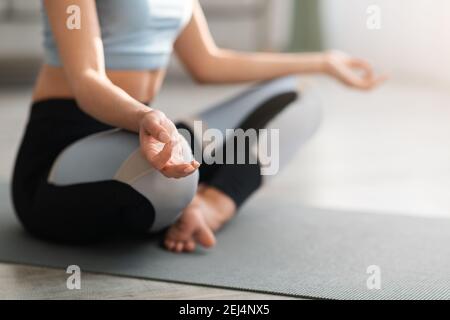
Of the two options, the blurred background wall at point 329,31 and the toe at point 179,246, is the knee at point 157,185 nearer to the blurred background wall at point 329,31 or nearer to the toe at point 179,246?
the toe at point 179,246

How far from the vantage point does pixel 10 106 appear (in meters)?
2.88

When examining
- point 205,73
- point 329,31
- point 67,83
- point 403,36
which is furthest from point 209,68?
point 329,31

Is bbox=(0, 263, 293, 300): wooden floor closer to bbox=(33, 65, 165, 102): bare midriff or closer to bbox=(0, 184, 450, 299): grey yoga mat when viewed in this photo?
Answer: bbox=(0, 184, 450, 299): grey yoga mat

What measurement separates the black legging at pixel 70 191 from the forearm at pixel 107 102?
14 centimetres

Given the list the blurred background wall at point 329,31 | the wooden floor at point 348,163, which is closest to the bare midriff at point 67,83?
the wooden floor at point 348,163

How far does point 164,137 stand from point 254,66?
621mm

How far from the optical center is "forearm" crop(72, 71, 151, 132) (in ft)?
3.25

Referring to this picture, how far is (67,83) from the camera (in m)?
1.25

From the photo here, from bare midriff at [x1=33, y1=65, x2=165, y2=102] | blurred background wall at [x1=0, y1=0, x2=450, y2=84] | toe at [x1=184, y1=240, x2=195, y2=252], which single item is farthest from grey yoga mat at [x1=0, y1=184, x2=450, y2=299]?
blurred background wall at [x1=0, y1=0, x2=450, y2=84]

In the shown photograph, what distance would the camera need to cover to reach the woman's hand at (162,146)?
0.92 meters

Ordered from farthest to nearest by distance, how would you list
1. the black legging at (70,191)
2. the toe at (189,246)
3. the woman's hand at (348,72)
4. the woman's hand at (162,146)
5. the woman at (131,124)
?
the woman's hand at (348,72) → the toe at (189,246) → the black legging at (70,191) → the woman at (131,124) → the woman's hand at (162,146)

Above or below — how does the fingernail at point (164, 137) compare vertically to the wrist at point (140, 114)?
below

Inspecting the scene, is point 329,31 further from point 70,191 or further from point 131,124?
point 131,124
